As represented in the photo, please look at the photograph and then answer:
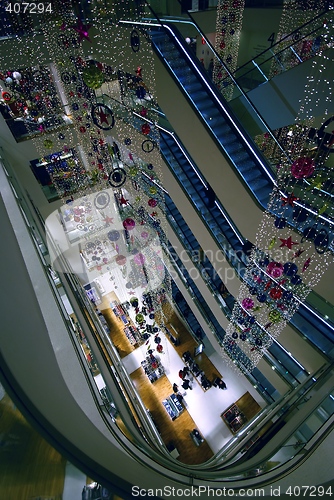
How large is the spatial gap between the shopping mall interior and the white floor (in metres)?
0.06

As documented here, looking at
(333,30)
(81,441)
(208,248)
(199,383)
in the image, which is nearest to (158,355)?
(199,383)

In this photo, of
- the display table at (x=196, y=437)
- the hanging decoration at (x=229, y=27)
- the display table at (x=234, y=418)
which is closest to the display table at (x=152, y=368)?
the display table at (x=196, y=437)

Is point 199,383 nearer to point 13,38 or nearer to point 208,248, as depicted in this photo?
point 208,248

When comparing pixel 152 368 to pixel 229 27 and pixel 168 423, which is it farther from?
pixel 229 27

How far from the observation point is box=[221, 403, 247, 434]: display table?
8047 mm

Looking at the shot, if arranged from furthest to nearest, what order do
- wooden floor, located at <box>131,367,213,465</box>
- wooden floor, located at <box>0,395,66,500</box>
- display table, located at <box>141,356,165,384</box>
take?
1. display table, located at <box>141,356,165,384</box>
2. wooden floor, located at <box>131,367,213,465</box>
3. wooden floor, located at <box>0,395,66,500</box>

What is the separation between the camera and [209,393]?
8.87 metres

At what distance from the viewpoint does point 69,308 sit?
274cm

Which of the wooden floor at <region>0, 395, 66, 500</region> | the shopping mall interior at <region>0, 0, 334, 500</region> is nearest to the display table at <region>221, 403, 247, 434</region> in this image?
the shopping mall interior at <region>0, 0, 334, 500</region>

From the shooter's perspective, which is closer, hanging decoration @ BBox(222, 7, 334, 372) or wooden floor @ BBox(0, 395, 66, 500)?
wooden floor @ BBox(0, 395, 66, 500)

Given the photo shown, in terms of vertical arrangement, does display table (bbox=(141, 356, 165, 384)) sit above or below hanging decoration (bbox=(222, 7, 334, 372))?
below

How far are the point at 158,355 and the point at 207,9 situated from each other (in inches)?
471

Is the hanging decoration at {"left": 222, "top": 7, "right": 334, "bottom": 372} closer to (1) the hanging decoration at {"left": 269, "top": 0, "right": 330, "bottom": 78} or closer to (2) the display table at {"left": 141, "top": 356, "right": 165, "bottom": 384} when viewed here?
(1) the hanging decoration at {"left": 269, "top": 0, "right": 330, "bottom": 78}

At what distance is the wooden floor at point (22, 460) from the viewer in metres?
0.99
